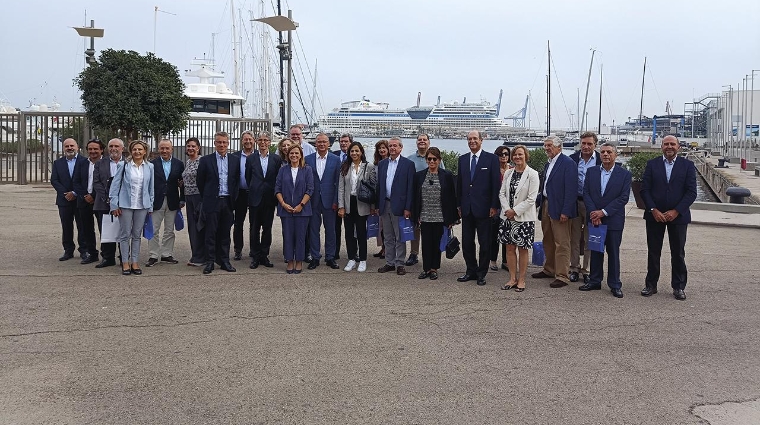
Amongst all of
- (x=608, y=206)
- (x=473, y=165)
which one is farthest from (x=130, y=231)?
(x=608, y=206)

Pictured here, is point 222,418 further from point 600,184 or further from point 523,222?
point 600,184

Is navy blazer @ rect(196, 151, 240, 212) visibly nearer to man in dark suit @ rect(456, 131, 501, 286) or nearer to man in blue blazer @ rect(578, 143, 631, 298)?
man in dark suit @ rect(456, 131, 501, 286)

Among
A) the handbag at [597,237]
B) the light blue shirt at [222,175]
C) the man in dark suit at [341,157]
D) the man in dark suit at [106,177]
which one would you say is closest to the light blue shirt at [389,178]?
the man in dark suit at [341,157]

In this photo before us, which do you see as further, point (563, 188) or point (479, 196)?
point (479, 196)

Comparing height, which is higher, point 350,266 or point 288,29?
point 288,29

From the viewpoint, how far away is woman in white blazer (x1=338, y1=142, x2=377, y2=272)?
1006cm

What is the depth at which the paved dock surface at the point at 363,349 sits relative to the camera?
5.12m

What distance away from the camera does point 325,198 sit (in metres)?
10.2

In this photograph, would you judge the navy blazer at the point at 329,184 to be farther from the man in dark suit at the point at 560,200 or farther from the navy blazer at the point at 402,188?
the man in dark suit at the point at 560,200

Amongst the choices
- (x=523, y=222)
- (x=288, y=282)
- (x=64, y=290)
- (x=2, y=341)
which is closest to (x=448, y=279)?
(x=523, y=222)

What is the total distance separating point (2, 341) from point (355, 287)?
387 centimetres

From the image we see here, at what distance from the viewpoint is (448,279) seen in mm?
9570

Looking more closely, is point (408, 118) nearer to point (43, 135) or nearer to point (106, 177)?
point (43, 135)

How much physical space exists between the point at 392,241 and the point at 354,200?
787mm
